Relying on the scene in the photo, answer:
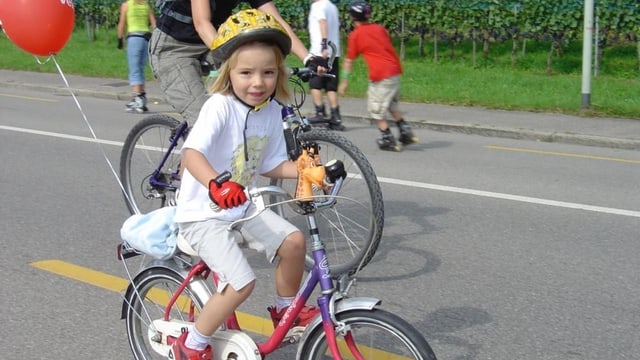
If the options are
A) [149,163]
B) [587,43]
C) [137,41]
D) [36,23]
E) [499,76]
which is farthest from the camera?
[499,76]

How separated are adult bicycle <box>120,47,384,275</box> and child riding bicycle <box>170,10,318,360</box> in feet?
4.05

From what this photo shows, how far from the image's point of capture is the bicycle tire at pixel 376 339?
3.07 m

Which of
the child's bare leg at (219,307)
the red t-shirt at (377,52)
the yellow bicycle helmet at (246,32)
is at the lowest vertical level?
the child's bare leg at (219,307)

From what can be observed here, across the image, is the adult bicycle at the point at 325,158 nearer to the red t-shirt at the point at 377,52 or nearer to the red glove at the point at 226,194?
the red glove at the point at 226,194

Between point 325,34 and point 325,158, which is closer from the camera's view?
point 325,158

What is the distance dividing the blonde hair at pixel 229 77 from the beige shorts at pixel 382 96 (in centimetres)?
628

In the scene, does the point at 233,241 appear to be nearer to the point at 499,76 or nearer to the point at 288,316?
the point at 288,316

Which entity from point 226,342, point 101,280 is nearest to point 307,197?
point 226,342

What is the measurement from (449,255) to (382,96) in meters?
4.27

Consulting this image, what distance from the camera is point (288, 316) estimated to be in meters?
3.41

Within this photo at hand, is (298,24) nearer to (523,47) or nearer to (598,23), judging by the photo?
(523,47)

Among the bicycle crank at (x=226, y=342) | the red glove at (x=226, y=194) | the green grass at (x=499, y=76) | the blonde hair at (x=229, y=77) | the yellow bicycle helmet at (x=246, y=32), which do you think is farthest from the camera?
the green grass at (x=499, y=76)

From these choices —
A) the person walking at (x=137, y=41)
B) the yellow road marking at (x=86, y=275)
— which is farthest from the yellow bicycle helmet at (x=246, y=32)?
the person walking at (x=137, y=41)

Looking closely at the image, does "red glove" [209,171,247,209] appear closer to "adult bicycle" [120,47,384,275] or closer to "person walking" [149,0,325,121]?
"adult bicycle" [120,47,384,275]
